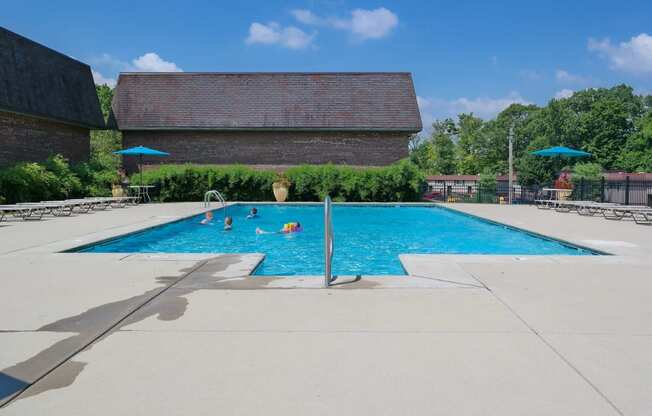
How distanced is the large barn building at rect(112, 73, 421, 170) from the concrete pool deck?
774 inches

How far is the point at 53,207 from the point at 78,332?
12382 millimetres

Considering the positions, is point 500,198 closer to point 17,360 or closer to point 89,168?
point 89,168

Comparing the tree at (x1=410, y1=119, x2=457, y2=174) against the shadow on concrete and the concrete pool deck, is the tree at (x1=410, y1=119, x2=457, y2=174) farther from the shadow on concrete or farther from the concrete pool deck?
the shadow on concrete

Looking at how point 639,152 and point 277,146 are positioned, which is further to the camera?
point 639,152

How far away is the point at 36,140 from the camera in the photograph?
20.0 meters

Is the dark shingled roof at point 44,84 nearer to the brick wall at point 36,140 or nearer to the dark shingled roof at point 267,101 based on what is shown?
the brick wall at point 36,140

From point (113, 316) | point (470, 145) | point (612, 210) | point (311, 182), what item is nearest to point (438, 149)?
point (470, 145)

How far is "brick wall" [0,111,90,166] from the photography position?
60.1 ft

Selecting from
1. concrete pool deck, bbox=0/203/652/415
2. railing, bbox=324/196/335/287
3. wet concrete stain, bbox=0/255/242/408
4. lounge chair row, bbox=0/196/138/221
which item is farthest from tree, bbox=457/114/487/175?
wet concrete stain, bbox=0/255/242/408

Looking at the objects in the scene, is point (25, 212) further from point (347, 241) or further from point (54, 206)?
point (347, 241)

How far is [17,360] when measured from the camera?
3.01 meters

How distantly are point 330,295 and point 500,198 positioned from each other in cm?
2031

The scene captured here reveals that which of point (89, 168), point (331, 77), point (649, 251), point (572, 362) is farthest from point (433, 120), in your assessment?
point (572, 362)

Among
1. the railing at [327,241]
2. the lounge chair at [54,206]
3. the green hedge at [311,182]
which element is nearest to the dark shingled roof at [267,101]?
the green hedge at [311,182]
